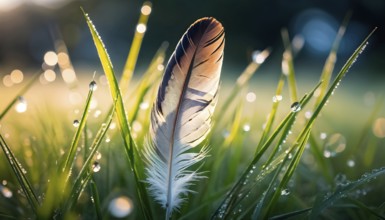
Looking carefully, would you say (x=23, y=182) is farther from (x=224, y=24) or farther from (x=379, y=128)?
(x=224, y=24)

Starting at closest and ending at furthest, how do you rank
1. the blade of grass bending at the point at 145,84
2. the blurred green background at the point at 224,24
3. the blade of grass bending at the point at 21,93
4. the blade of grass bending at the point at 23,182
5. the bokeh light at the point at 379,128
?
the blade of grass bending at the point at 23,182 < the blade of grass bending at the point at 21,93 < the blade of grass bending at the point at 145,84 < the bokeh light at the point at 379,128 < the blurred green background at the point at 224,24

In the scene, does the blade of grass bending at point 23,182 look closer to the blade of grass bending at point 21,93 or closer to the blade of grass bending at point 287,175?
the blade of grass bending at point 21,93

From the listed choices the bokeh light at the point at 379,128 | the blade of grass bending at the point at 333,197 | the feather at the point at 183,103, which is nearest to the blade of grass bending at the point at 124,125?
the feather at the point at 183,103

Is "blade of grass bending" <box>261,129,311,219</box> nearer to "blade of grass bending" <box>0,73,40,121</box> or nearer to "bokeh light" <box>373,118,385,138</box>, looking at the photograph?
"blade of grass bending" <box>0,73,40,121</box>

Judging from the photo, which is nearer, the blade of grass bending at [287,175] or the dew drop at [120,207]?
the blade of grass bending at [287,175]

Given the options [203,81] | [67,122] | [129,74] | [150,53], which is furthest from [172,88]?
[150,53]

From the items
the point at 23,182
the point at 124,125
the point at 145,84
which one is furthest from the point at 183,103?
the point at 145,84
